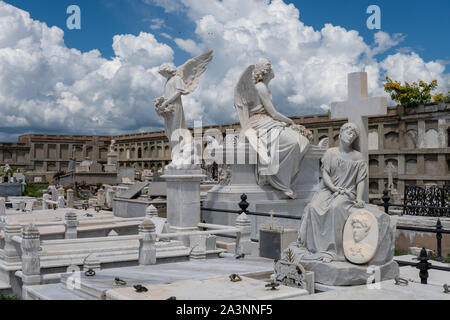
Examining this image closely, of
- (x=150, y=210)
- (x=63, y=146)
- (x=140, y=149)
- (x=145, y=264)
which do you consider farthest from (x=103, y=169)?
(x=145, y=264)

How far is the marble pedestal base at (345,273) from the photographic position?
629 cm

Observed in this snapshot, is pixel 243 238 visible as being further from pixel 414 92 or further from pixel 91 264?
pixel 414 92

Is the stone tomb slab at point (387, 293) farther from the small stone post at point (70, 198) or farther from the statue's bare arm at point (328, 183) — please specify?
the small stone post at point (70, 198)

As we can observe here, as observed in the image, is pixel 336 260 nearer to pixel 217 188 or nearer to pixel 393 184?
pixel 217 188

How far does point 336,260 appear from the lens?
21.5ft

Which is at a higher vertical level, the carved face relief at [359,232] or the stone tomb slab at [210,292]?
the carved face relief at [359,232]

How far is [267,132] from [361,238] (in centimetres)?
580

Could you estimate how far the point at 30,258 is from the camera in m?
7.42

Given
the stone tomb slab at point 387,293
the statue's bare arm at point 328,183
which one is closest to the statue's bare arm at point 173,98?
the statue's bare arm at point 328,183

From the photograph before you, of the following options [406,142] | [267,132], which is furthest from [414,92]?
[267,132]

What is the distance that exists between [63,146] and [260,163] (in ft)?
233

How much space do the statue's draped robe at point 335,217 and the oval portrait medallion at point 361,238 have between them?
0.26 feet

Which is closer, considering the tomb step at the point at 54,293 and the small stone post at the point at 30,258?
the tomb step at the point at 54,293

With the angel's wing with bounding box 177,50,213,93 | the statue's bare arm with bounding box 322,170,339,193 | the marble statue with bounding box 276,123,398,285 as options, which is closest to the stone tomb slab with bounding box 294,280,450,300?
the marble statue with bounding box 276,123,398,285
